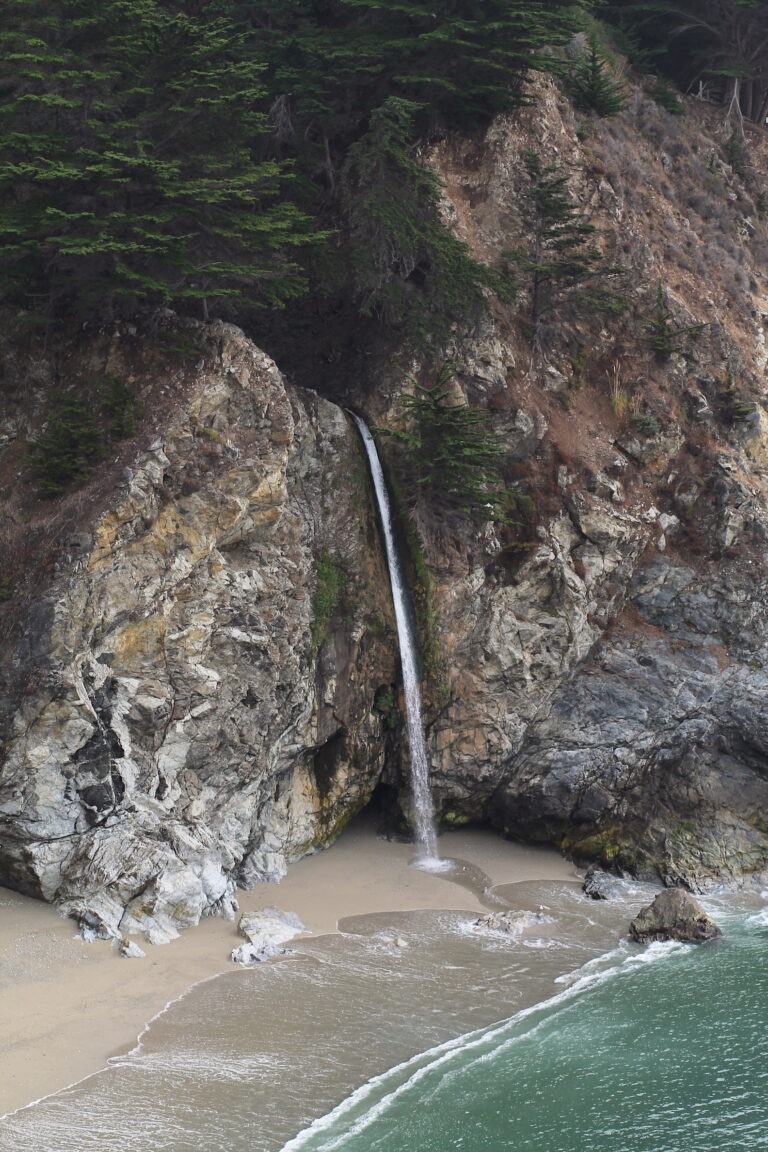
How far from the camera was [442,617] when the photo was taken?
21.3 meters

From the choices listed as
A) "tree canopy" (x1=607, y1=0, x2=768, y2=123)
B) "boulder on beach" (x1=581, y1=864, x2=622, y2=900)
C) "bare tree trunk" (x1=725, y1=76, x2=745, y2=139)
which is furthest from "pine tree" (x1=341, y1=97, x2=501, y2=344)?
"bare tree trunk" (x1=725, y1=76, x2=745, y2=139)

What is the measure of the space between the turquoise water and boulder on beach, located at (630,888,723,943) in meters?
0.99

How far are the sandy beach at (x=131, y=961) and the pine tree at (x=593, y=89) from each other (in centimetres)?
2026

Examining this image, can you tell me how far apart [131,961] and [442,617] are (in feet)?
30.8

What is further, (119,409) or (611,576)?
(611,576)

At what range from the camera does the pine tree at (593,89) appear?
27.9 m

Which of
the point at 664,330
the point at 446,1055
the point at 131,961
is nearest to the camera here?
the point at 446,1055

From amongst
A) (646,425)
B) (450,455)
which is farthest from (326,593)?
(646,425)

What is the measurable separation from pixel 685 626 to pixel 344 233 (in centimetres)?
1194

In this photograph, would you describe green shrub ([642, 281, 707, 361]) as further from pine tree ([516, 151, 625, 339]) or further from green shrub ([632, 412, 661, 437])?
green shrub ([632, 412, 661, 437])

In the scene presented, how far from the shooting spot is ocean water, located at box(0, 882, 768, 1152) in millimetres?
11398

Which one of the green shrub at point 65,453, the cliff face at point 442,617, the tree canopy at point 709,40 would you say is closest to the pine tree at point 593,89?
the cliff face at point 442,617

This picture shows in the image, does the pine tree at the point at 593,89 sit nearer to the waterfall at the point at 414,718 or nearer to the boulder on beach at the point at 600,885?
the waterfall at the point at 414,718

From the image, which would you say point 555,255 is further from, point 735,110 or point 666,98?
point 735,110
